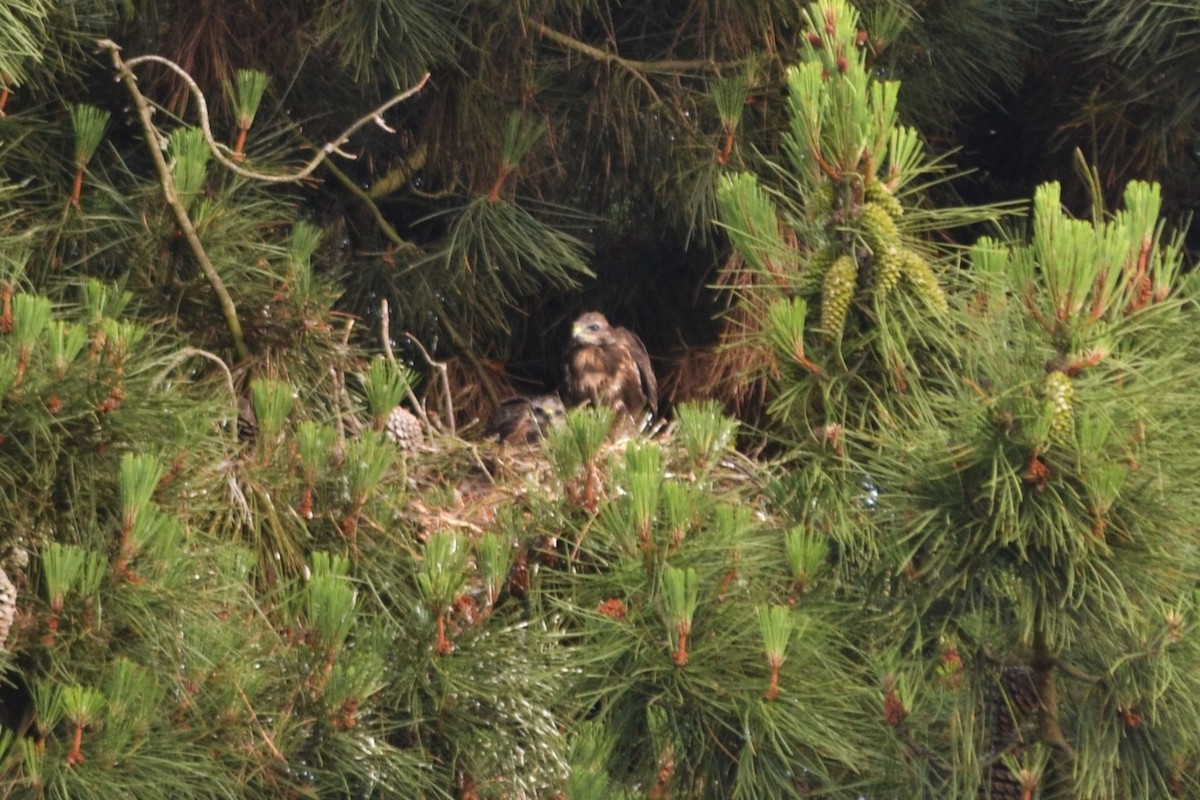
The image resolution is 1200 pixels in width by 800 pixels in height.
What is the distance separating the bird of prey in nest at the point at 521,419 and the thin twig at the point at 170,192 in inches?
40.9

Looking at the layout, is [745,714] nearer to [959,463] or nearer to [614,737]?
[614,737]

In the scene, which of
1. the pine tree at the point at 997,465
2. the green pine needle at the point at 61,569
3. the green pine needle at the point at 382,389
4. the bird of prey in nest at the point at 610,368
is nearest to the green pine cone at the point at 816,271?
the pine tree at the point at 997,465

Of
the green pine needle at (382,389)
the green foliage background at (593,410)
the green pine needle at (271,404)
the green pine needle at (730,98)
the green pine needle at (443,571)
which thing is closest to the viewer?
the green foliage background at (593,410)

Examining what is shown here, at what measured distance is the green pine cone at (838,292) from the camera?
3072 mm

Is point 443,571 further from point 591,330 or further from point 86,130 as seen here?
point 591,330

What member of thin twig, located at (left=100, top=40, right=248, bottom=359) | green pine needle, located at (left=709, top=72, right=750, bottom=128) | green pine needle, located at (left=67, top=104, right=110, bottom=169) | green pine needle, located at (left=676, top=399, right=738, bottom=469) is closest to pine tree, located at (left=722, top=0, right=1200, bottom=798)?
green pine needle, located at (left=676, top=399, right=738, bottom=469)

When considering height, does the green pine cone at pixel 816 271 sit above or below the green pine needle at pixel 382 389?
above

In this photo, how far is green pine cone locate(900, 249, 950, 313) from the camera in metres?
3.07

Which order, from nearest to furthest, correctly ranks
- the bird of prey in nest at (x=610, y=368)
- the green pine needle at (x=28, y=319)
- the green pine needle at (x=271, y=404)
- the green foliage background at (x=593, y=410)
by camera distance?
the green foliage background at (x=593, y=410) < the green pine needle at (x=28, y=319) < the green pine needle at (x=271, y=404) < the bird of prey in nest at (x=610, y=368)

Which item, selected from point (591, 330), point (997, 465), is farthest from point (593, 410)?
point (997, 465)

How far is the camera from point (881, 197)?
10.00ft

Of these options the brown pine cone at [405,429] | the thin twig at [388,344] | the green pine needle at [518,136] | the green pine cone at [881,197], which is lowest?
the brown pine cone at [405,429]

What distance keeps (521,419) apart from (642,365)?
1.55 ft

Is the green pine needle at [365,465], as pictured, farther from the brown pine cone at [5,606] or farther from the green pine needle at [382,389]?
the brown pine cone at [5,606]
